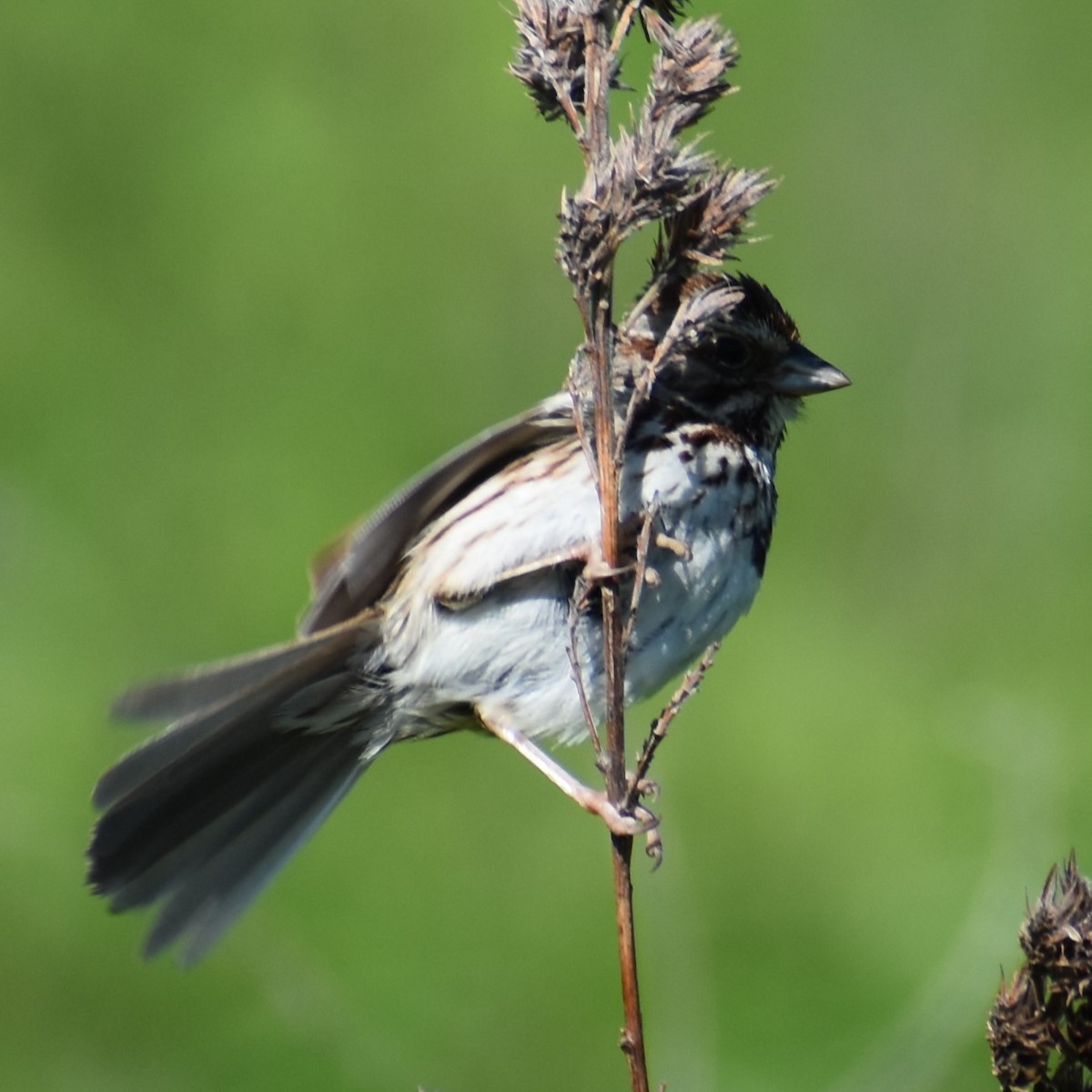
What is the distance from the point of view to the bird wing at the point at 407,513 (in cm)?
341

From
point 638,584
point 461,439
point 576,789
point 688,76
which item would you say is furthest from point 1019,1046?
point 461,439

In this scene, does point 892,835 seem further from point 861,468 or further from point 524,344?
point 524,344

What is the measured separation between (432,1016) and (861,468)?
1952 mm

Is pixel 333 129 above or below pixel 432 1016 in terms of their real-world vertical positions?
above

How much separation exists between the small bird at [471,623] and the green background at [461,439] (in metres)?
0.93

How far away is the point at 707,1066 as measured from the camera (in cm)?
454

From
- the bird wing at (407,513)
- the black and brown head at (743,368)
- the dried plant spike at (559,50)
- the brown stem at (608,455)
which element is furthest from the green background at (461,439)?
the dried plant spike at (559,50)

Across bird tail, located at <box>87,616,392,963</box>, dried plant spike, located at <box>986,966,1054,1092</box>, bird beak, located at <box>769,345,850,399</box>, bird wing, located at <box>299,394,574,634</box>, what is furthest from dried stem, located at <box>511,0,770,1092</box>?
bird tail, located at <box>87,616,392,963</box>

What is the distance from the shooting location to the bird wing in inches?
Answer: 134

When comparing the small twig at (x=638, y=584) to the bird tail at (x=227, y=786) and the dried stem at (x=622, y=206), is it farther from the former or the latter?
the bird tail at (x=227, y=786)

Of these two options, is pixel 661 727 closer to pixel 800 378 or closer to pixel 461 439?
pixel 800 378

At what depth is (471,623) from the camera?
3625mm

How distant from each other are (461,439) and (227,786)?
1.99 m

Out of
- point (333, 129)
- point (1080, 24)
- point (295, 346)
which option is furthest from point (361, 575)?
point (1080, 24)
